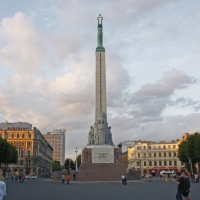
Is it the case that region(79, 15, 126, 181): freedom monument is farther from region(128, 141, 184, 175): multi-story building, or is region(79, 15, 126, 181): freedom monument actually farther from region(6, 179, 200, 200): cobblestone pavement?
region(128, 141, 184, 175): multi-story building

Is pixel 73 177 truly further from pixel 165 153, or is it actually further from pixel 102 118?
pixel 165 153

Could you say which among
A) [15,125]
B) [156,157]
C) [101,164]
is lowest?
[156,157]

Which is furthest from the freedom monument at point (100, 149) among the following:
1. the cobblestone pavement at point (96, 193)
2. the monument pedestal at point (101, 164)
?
the cobblestone pavement at point (96, 193)

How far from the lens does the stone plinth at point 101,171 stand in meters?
39.9

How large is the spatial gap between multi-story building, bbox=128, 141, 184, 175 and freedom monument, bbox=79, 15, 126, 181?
60.7 m

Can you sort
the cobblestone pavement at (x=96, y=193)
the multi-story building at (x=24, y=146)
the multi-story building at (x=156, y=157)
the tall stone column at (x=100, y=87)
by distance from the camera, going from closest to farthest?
the cobblestone pavement at (x=96, y=193), the tall stone column at (x=100, y=87), the multi-story building at (x=24, y=146), the multi-story building at (x=156, y=157)

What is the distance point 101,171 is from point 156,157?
67.2 meters

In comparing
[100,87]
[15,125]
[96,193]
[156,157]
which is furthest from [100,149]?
[15,125]

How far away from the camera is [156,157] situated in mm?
103875

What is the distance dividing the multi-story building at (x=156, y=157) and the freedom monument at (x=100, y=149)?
60.7 meters

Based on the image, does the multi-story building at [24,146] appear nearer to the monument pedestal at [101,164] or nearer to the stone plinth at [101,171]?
the monument pedestal at [101,164]

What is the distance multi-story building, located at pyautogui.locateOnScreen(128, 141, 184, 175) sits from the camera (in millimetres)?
102438

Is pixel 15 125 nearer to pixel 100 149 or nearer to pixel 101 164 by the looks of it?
pixel 100 149

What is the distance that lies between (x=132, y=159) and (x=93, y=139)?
72213 millimetres
